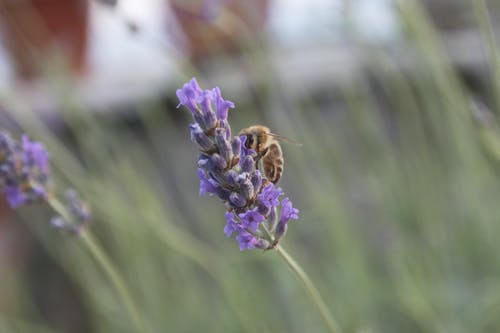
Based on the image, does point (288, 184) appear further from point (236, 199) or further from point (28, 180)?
point (236, 199)

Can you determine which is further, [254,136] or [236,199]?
[254,136]

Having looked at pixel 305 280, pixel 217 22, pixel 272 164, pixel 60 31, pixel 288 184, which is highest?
pixel 60 31

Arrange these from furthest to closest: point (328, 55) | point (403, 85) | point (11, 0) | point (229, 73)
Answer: point (328, 55)
point (229, 73)
point (11, 0)
point (403, 85)

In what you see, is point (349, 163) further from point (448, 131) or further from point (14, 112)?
point (14, 112)

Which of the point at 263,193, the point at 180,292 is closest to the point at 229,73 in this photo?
the point at 180,292

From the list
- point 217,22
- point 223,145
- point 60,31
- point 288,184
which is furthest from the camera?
point 60,31

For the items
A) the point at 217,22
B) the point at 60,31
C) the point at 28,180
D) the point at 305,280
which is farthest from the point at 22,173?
the point at 60,31
